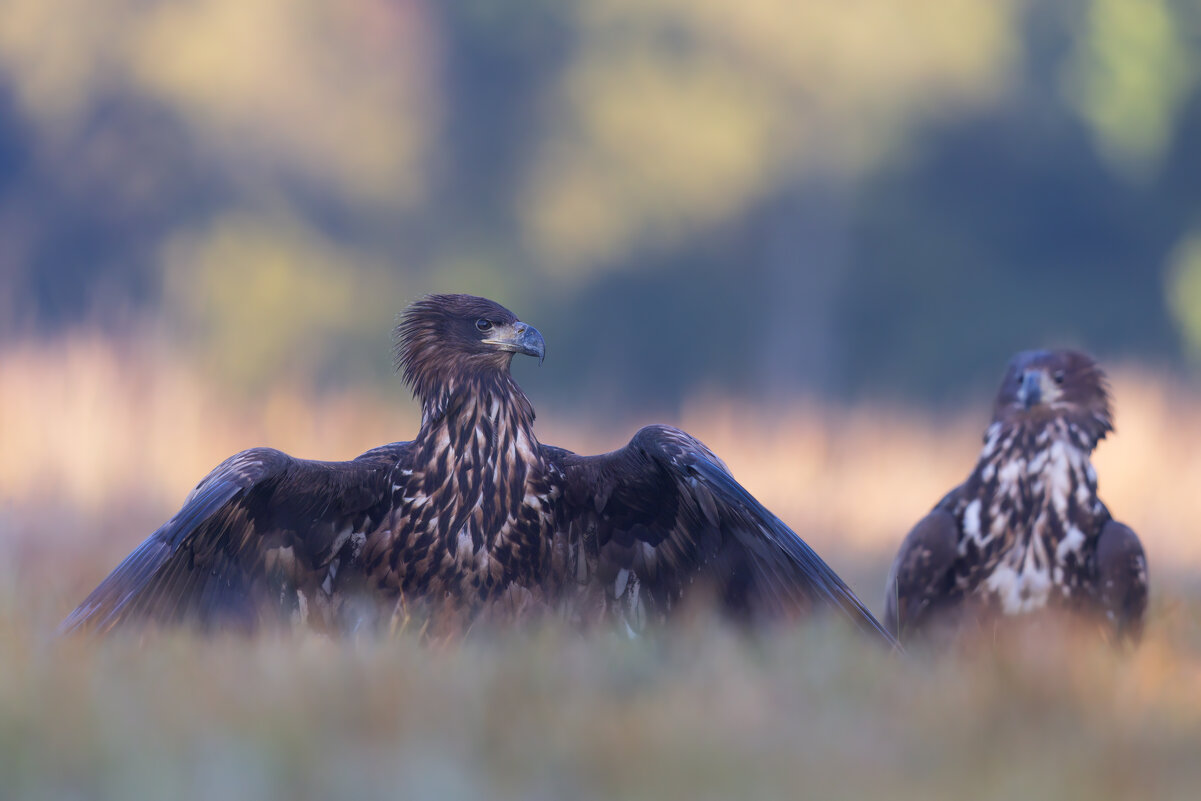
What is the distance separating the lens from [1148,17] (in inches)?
709

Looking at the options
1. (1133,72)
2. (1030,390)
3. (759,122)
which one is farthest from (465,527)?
(1133,72)

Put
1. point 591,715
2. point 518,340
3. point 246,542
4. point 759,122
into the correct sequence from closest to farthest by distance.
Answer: point 591,715 < point 246,542 < point 518,340 < point 759,122

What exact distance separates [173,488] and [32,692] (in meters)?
5.22

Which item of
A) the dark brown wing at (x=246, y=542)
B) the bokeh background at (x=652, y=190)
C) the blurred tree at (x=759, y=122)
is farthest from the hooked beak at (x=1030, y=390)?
the blurred tree at (x=759, y=122)

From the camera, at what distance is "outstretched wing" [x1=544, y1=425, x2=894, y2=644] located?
441 cm

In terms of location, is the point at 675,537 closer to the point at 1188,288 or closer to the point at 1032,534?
the point at 1032,534

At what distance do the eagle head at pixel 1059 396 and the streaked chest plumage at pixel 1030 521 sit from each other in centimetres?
6

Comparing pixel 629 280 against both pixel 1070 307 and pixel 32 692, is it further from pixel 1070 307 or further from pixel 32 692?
pixel 32 692

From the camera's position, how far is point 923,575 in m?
4.99

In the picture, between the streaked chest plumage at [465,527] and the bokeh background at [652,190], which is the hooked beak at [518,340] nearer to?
the streaked chest plumage at [465,527]

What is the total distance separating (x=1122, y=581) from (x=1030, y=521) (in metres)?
0.35

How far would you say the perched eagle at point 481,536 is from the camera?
4.48 m

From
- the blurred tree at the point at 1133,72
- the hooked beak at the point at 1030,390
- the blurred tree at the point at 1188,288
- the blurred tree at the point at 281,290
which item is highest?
the blurred tree at the point at 1133,72

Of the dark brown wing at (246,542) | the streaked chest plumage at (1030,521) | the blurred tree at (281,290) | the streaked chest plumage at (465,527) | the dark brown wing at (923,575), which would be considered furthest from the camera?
the blurred tree at (281,290)
